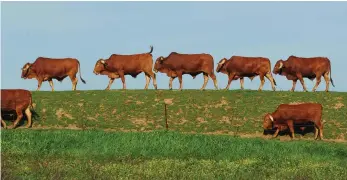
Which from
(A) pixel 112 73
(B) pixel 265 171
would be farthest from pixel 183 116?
(B) pixel 265 171

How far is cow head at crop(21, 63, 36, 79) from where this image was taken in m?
41.8

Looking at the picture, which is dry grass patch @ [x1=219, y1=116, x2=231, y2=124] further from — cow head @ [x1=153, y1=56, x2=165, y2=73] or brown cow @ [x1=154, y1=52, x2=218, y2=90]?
cow head @ [x1=153, y1=56, x2=165, y2=73]

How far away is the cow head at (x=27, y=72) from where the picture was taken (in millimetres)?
41772

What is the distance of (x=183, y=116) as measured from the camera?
1353 inches

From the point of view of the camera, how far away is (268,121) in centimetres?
3222

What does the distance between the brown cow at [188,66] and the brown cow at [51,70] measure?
547 cm

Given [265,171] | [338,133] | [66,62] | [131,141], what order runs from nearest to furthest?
[265,171] < [131,141] < [338,133] < [66,62]

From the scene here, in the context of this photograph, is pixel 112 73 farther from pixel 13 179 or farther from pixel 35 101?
pixel 13 179

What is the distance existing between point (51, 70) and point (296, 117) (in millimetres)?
16215

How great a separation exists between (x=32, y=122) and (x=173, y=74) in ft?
36.6

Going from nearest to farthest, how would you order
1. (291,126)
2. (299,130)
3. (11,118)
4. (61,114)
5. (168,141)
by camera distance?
(168,141) → (291,126) → (299,130) → (61,114) → (11,118)

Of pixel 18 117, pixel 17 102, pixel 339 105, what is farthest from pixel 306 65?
pixel 18 117

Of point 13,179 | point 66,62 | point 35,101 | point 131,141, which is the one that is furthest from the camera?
point 66,62

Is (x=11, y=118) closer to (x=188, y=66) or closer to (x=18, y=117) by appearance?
(x=18, y=117)
